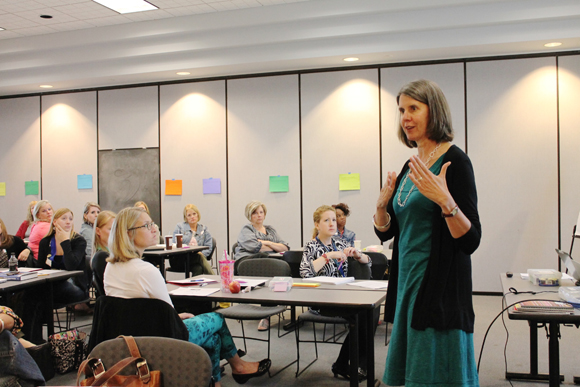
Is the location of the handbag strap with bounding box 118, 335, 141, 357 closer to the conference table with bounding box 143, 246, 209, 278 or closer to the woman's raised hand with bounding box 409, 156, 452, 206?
the woman's raised hand with bounding box 409, 156, 452, 206

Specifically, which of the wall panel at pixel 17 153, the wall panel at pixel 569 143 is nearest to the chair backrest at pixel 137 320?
the wall panel at pixel 569 143

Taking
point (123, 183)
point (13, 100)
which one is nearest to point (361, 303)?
point (123, 183)

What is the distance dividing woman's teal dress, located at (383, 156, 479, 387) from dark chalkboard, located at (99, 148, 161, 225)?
22.3 feet

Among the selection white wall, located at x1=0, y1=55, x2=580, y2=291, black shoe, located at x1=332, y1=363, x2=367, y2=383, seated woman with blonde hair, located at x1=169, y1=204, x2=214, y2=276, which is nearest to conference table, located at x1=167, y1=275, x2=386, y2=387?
black shoe, located at x1=332, y1=363, x2=367, y2=383

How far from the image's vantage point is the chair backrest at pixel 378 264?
470 centimetres

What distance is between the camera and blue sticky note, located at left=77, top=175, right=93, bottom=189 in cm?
833

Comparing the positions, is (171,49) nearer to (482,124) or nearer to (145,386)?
(482,124)

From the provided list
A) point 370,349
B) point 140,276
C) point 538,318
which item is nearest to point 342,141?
point 370,349

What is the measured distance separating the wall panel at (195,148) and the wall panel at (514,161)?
11.8ft

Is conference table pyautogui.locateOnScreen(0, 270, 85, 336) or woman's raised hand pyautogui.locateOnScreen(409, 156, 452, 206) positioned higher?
woman's raised hand pyautogui.locateOnScreen(409, 156, 452, 206)

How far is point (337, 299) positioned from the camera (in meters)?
3.08

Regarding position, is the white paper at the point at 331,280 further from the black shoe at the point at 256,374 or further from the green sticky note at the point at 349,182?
the green sticky note at the point at 349,182

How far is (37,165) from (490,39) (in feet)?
23.9

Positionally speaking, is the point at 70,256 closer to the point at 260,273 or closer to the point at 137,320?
the point at 260,273
